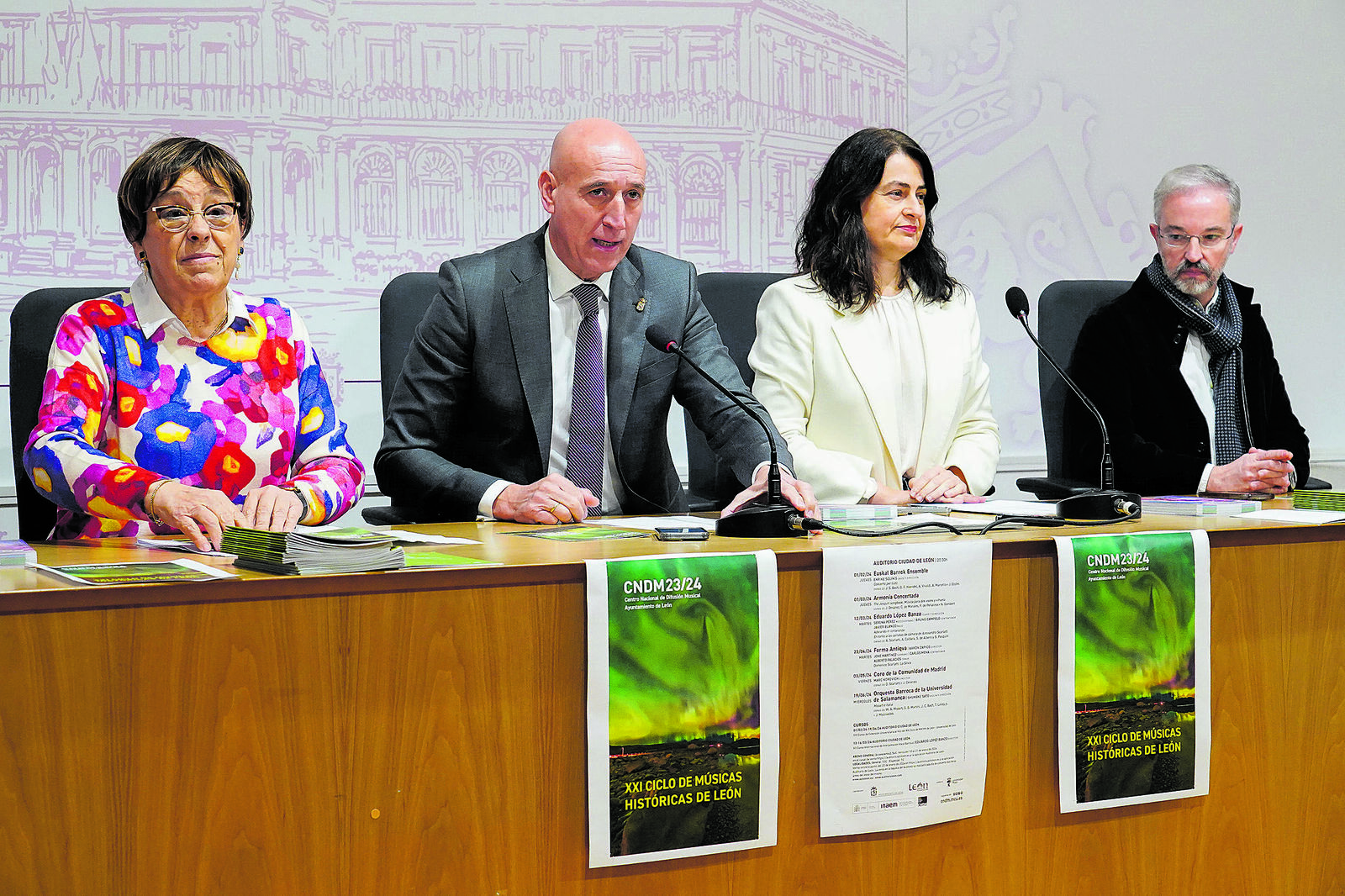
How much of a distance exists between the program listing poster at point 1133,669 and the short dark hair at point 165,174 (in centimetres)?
130

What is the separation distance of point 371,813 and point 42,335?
1.24 m

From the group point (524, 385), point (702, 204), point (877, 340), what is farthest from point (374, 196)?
point (877, 340)

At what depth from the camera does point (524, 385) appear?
2102mm

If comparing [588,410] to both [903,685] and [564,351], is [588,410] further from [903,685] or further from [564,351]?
[903,685]

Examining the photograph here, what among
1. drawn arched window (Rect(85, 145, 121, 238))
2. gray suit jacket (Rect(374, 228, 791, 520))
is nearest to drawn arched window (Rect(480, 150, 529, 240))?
gray suit jacket (Rect(374, 228, 791, 520))

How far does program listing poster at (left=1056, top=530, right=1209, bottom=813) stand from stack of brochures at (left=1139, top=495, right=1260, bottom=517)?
285mm

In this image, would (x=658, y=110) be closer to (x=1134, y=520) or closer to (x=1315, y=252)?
(x=1134, y=520)

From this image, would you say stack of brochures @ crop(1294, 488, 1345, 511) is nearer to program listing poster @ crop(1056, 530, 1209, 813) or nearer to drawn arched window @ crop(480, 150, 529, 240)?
program listing poster @ crop(1056, 530, 1209, 813)

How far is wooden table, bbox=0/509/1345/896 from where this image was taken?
107 centimetres

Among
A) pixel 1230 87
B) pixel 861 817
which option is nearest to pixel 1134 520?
pixel 861 817

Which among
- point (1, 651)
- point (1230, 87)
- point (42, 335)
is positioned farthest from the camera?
point (1230, 87)

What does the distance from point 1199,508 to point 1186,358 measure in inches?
37.6

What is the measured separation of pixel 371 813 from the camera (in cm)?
116

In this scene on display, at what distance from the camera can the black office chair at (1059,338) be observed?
261 cm
